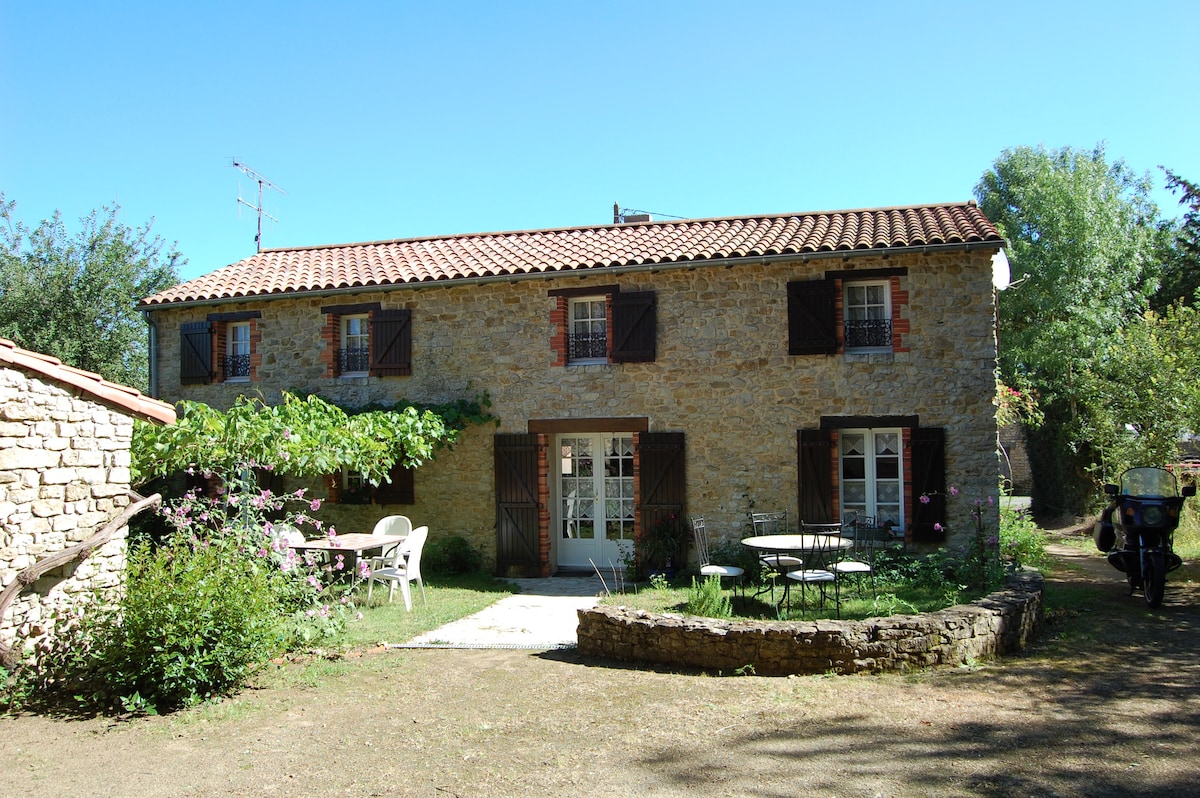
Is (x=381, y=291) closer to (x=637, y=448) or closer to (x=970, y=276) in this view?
(x=637, y=448)

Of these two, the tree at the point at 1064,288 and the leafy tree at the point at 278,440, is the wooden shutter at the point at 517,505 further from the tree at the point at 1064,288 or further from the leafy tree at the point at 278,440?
the tree at the point at 1064,288

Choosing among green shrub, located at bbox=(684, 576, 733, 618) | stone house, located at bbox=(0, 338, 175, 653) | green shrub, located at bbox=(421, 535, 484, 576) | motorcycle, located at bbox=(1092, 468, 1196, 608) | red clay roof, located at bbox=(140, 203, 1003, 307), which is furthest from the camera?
green shrub, located at bbox=(421, 535, 484, 576)

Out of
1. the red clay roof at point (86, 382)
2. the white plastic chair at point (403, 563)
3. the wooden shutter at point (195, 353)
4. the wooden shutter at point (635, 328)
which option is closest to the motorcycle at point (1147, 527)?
the wooden shutter at point (635, 328)

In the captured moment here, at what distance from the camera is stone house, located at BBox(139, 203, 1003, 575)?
988 cm

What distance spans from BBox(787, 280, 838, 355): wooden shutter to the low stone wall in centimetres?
415

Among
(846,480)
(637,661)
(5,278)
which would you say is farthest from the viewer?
(5,278)

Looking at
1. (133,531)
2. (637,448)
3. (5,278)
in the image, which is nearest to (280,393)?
(133,531)

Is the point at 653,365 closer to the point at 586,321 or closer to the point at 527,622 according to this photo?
the point at 586,321

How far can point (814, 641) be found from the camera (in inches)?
241

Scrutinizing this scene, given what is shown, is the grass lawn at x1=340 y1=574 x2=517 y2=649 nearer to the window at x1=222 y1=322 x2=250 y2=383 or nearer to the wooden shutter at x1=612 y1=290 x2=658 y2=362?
the wooden shutter at x1=612 y1=290 x2=658 y2=362

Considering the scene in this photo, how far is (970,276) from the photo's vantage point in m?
9.81

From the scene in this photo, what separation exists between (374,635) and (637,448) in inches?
176

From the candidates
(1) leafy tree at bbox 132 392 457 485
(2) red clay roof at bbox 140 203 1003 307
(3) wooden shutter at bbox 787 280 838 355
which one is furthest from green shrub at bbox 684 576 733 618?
(2) red clay roof at bbox 140 203 1003 307

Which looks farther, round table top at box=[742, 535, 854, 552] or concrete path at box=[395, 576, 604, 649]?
round table top at box=[742, 535, 854, 552]
